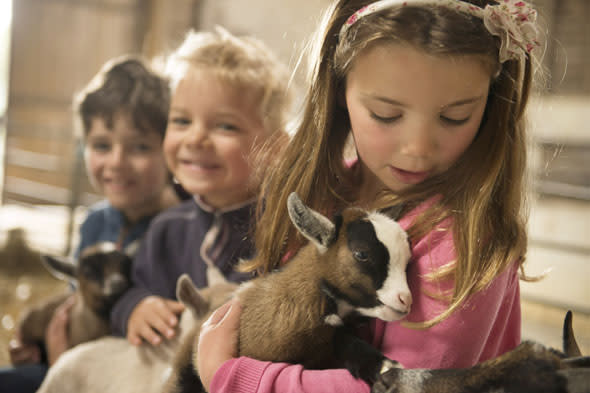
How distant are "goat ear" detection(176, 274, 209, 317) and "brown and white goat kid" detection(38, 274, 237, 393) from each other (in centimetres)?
2

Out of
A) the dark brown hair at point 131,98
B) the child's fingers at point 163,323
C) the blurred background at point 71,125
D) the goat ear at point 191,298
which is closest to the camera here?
the goat ear at point 191,298

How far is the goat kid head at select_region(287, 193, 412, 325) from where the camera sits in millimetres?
582

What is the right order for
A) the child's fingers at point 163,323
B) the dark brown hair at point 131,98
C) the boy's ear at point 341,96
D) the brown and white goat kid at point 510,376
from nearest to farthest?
the brown and white goat kid at point 510,376, the boy's ear at point 341,96, the child's fingers at point 163,323, the dark brown hair at point 131,98

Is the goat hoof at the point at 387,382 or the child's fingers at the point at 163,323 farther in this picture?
the child's fingers at the point at 163,323

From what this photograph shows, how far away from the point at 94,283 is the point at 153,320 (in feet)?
0.66

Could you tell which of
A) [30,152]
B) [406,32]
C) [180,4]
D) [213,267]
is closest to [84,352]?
[213,267]

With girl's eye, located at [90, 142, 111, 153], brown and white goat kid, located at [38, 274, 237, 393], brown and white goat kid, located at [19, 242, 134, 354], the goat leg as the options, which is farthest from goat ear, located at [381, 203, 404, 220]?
girl's eye, located at [90, 142, 111, 153]

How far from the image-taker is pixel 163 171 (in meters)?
1.24

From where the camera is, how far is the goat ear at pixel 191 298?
0.80 metres

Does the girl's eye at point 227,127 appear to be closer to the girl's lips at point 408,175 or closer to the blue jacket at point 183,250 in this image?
the blue jacket at point 183,250

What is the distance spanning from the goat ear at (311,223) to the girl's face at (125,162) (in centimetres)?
66

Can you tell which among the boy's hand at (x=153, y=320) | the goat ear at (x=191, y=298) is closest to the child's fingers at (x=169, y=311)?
the boy's hand at (x=153, y=320)

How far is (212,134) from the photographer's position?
0.94 m

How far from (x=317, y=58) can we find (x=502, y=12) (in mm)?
200
